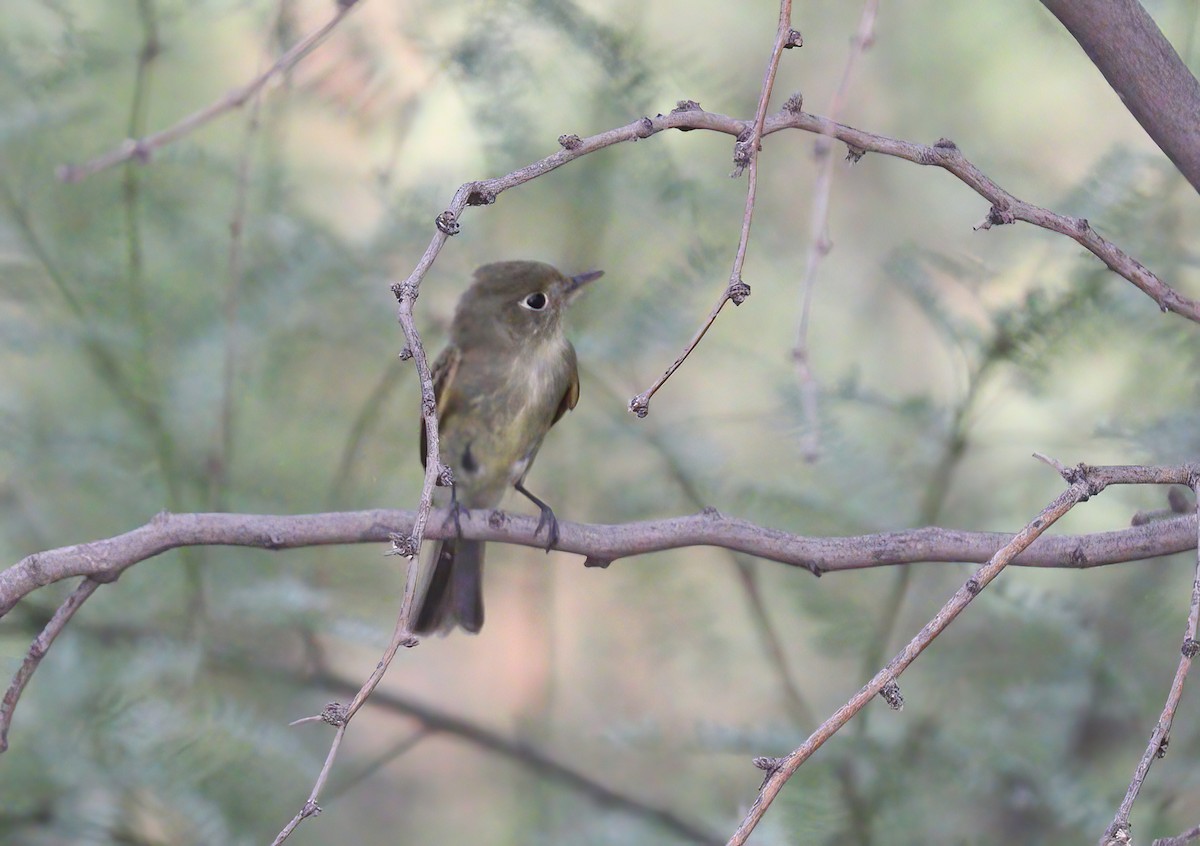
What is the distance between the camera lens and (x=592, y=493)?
4207 mm

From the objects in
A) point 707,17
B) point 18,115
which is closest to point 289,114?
point 18,115

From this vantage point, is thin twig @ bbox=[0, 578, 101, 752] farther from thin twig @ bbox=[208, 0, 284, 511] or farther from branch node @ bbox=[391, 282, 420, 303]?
thin twig @ bbox=[208, 0, 284, 511]

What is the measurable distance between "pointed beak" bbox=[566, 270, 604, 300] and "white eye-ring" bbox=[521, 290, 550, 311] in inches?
2.6

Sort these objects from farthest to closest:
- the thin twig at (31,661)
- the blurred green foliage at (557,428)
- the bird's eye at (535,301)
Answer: the bird's eye at (535,301)
the blurred green foliage at (557,428)
the thin twig at (31,661)

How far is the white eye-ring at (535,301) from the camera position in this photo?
3.35m

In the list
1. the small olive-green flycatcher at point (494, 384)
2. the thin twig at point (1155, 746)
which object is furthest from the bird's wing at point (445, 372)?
the thin twig at point (1155, 746)

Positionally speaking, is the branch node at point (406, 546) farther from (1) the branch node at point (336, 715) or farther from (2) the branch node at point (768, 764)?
(2) the branch node at point (768, 764)

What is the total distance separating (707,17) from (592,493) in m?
2.02

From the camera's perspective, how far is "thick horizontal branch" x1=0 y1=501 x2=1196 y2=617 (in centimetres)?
184

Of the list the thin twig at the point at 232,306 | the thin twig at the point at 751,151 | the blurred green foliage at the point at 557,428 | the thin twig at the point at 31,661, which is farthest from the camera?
the blurred green foliage at the point at 557,428

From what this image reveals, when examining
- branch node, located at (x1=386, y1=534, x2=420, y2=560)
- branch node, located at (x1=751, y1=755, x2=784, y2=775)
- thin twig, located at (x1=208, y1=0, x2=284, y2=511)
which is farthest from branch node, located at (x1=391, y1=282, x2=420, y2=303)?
thin twig, located at (x1=208, y1=0, x2=284, y2=511)

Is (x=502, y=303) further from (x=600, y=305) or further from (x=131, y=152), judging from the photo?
(x=131, y=152)

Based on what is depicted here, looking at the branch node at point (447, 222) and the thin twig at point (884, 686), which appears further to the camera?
the branch node at point (447, 222)

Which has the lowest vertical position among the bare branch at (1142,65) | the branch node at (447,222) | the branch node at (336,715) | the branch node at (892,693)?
the branch node at (892,693)
